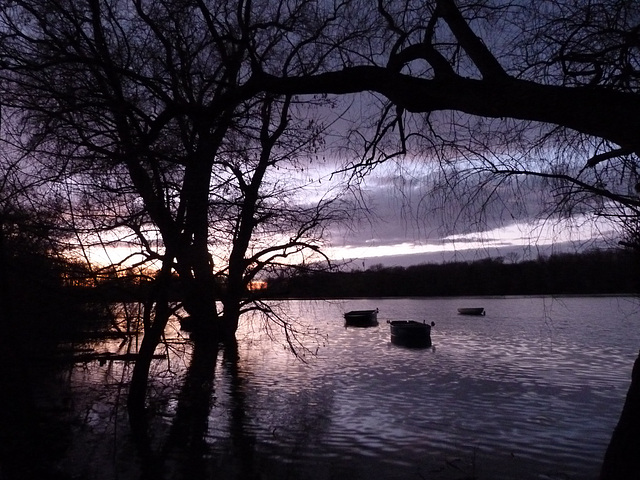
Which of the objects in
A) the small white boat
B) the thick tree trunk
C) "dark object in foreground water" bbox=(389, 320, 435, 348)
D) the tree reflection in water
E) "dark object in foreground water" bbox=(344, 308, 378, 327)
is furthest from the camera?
the small white boat

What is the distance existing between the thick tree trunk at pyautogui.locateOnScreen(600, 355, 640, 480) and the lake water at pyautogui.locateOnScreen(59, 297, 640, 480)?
2.75m

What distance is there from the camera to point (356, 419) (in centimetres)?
1229

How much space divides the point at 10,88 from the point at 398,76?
16.0 ft

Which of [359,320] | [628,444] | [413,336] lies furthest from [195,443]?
[359,320]

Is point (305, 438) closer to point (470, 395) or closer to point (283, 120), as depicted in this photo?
point (283, 120)

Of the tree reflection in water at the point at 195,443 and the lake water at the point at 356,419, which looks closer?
the tree reflection in water at the point at 195,443

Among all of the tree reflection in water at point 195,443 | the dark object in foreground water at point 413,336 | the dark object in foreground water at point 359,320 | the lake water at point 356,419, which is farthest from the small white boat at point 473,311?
the tree reflection in water at point 195,443

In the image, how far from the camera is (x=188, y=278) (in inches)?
383

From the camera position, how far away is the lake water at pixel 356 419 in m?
8.70

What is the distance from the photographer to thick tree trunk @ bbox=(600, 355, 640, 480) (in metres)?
4.06

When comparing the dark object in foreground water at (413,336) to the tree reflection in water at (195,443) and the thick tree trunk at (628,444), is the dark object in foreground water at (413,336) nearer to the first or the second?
the tree reflection in water at (195,443)

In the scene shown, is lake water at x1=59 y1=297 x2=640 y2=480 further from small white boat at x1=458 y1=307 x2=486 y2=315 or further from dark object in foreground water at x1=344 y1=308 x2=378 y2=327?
small white boat at x1=458 y1=307 x2=486 y2=315

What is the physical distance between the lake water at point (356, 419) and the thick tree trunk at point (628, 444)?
275cm

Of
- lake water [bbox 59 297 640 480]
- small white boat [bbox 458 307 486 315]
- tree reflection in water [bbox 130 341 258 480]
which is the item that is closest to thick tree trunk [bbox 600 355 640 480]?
lake water [bbox 59 297 640 480]
